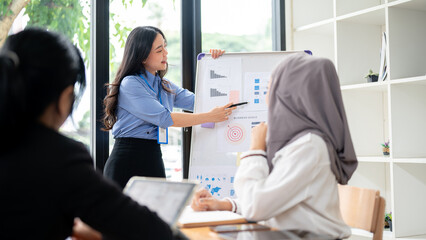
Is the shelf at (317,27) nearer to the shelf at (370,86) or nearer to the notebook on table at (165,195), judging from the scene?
the shelf at (370,86)

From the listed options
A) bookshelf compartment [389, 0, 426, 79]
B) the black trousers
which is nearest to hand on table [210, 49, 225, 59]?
the black trousers

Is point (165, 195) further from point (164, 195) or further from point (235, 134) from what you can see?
point (235, 134)

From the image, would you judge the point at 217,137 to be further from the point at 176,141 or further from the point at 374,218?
the point at 374,218

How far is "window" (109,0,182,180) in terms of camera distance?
3168mm

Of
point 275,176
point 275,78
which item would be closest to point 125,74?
point 275,78

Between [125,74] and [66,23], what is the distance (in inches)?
23.2

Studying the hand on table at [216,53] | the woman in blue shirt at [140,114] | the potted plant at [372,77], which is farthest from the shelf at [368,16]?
the woman in blue shirt at [140,114]

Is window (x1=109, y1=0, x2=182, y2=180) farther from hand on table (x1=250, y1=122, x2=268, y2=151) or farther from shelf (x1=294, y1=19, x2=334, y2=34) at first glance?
hand on table (x1=250, y1=122, x2=268, y2=151)

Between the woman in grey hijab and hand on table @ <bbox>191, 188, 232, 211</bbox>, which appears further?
hand on table @ <bbox>191, 188, 232, 211</bbox>

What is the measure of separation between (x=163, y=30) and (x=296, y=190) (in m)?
2.29

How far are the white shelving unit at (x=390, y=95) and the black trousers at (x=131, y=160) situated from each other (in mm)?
1396

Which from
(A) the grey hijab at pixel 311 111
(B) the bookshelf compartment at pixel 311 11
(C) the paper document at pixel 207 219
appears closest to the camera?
(C) the paper document at pixel 207 219

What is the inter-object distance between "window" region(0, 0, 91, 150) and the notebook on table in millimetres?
1735

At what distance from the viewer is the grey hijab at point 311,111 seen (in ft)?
4.82
